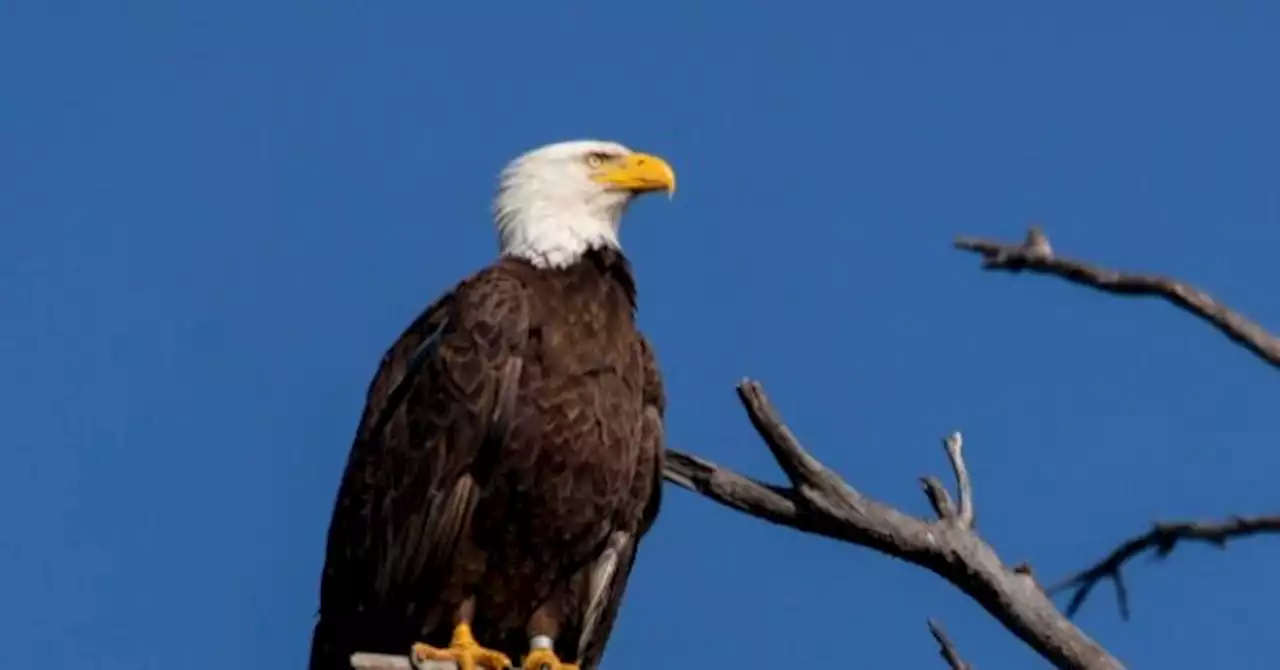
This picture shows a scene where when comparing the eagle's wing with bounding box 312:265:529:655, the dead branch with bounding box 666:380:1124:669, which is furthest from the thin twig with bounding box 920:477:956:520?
the eagle's wing with bounding box 312:265:529:655

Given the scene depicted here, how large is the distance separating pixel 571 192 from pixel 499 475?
113 cm

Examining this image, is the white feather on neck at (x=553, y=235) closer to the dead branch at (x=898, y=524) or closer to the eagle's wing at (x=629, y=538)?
the eagle's wing at (x=629, y=538)

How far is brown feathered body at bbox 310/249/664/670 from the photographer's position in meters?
6.65

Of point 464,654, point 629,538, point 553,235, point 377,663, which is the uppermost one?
point 553,235

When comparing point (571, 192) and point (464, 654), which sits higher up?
point (571, 192)

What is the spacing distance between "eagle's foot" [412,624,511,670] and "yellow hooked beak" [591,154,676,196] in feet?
4.95

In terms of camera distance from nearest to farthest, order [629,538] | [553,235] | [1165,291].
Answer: [1165,291], [629,538], [553,235]

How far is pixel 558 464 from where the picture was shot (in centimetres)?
665

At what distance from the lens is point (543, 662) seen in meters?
6.75

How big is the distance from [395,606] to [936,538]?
1.56 meters

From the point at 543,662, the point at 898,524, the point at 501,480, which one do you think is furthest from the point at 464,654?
the point at 898,524

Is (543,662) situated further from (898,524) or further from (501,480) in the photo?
(898,524)

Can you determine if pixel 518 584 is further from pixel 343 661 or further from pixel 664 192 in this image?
pixel 664 192

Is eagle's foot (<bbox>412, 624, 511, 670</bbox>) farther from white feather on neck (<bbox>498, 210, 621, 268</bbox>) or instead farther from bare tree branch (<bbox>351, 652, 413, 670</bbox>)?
white feather on neck (<bbox>498, 210, 621, 268</bbox>)
